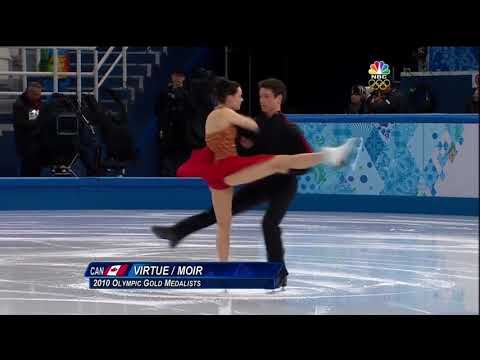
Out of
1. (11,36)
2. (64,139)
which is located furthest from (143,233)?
(11,36)

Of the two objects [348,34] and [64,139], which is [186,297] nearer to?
[348,34]

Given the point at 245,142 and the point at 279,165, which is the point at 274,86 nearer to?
the point at 245,142

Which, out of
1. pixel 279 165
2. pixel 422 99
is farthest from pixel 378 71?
pixel 279 165

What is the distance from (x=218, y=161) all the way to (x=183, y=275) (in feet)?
2.68

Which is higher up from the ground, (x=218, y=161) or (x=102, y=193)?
(x=218, y=161)

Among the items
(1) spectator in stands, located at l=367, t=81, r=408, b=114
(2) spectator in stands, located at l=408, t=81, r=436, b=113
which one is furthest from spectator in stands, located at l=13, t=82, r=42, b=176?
(2) spectator in stands, located at l=408, t=81, r=436, b=113

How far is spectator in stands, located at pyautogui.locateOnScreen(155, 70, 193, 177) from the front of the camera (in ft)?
53.1

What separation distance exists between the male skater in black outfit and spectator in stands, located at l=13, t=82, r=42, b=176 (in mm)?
8290

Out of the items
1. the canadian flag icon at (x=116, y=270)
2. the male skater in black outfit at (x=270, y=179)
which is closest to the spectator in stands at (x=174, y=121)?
the male skater in black outfit at (x=270, y=179)

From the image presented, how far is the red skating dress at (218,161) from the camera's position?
7.61 meters

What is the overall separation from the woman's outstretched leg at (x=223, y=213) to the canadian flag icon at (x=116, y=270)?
0.73m

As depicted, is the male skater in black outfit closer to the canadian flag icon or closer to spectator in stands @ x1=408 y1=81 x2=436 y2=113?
the canadian flag icon

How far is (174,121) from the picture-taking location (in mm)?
16484

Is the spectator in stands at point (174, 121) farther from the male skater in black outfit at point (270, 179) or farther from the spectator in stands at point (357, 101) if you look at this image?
the male skater in black outfit at point (270, 179)
